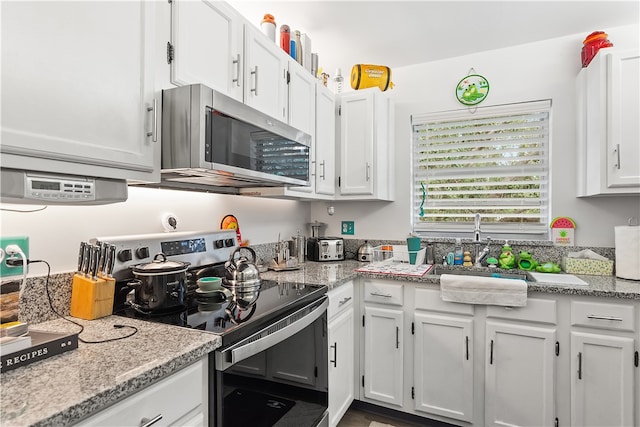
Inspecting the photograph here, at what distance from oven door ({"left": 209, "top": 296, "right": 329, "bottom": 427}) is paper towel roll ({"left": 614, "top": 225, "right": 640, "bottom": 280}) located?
5.48 feet

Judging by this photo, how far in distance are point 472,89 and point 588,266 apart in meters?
1.42

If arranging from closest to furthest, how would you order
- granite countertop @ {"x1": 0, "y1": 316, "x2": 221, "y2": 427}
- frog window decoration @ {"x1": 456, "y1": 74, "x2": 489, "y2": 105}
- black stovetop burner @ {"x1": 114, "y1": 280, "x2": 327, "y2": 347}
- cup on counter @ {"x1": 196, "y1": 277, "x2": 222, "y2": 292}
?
granite countertop @ {"x1": 0, "y1": 316, "x2": 221, "y2": 427}
black stovetop burner @ {"x1": 114, "y1": 280, "x2": 327, "y2": 347}
cup on counter @ {"x1": 196, "y1": 277, "x2": 222, "y2": 292}
frog window decoration @ {"x1": 456, "y1": 74, "x2": 489, "y2": 105}

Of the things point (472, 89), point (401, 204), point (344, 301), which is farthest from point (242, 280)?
point (472, 89)

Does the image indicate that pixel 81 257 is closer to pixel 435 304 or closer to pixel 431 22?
pixel 435 304

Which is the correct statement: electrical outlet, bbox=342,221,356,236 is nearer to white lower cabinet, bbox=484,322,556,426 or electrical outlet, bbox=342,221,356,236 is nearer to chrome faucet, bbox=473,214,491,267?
chrome faucet, bbox=473,214,491,267

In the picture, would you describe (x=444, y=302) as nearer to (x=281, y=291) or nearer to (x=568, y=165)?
(x=281, y=291)

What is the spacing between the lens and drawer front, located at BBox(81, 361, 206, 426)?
29.7 inches

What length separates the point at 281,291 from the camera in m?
1.60

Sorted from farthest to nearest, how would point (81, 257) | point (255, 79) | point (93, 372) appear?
point (255, 79)
point (81, 257)
point (93, 372)

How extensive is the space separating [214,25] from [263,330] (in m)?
1.28

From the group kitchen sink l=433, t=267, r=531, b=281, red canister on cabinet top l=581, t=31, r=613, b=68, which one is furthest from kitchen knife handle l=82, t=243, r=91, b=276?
red canister on cabinet top l=581, t=31, r=613, b=68

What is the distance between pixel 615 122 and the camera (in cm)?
190

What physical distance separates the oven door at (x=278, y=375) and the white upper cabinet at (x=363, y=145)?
1112 millimetres

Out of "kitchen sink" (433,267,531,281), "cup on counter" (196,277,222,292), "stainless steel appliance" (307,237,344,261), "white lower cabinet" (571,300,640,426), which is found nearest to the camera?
"cup on counter" (196,277,222,292)
